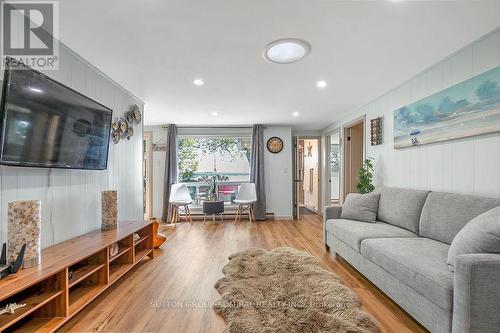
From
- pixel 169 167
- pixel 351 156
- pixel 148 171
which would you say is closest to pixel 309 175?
pixel 351 156

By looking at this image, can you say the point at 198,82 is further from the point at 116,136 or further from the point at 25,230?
the point at 25,230

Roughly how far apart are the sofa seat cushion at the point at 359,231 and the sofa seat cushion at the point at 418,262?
13cm

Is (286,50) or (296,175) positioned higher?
(286,50)

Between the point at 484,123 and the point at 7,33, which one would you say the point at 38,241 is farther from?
the point at 484,123

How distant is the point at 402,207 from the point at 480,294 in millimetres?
1480

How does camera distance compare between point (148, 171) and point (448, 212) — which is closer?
point (448, 212)

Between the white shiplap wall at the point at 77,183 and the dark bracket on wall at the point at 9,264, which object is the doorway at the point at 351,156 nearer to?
the white shiplap wall at the point at 77,183

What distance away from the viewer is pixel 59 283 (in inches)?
68.6

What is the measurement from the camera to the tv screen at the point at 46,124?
61.6 inches

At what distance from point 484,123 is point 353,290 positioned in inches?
71.2

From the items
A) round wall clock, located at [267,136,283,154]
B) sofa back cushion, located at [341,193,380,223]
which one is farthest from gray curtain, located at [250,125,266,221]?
sofa back cushion, located at [341,193,380,223]

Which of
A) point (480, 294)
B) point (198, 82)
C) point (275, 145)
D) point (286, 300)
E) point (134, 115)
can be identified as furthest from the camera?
point (275, 145)

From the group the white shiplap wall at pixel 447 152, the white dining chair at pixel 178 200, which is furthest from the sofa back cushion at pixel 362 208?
the white dining chair at pixel 178 200

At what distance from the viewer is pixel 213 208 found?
5.38m
